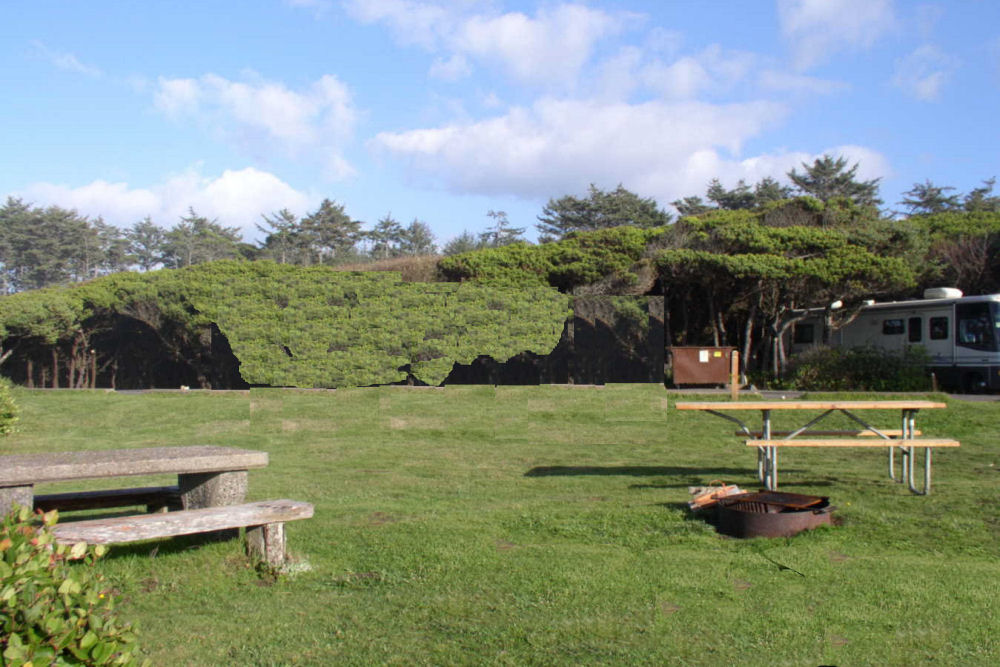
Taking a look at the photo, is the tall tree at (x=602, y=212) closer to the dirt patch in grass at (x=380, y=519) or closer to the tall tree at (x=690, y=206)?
the tall tree at (x=690, y=206)

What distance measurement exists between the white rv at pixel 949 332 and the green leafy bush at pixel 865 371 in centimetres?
87

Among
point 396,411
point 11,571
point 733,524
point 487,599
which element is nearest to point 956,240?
point 396,411

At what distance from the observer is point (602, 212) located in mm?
42250

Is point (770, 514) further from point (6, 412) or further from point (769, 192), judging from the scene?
point (769, 192)

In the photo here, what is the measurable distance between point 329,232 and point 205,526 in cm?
4394

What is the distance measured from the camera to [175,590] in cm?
419

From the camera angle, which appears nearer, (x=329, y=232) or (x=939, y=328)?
(x=939, y=328)

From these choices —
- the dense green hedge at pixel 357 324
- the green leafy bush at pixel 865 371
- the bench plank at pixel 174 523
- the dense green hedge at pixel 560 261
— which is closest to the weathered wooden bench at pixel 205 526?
the bench plank at pixel 174 523

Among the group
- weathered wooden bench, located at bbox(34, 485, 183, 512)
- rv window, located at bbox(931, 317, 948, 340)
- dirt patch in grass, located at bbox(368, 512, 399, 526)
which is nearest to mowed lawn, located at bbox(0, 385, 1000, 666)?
dirt patch in grass, located at bbox(368, 512, 399, 526)

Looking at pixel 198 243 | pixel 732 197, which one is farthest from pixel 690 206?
pixel 198 243

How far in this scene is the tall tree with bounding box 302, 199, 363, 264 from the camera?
4634 centimetres

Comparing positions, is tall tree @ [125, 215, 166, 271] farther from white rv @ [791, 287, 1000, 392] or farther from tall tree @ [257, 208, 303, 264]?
white rv @ [791, 287, 1000, 392]

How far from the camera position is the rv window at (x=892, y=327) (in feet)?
70.4

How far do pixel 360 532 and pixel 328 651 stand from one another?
7.14ft
